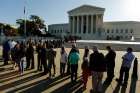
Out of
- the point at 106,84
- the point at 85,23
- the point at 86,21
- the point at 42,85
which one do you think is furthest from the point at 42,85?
the point at 85,23

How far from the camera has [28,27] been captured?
10938 centimetres

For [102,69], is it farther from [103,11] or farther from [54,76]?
[103,11]

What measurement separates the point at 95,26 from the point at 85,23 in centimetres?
633

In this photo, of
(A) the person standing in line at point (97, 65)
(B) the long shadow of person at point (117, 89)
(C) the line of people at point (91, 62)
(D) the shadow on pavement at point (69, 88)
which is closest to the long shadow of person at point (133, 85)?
(C) the line of people at point (91, 62)

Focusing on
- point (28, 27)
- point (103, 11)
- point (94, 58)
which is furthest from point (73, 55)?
point (103, 11)

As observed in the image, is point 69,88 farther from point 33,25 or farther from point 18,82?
point 33,25

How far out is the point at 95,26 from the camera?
4887 inches

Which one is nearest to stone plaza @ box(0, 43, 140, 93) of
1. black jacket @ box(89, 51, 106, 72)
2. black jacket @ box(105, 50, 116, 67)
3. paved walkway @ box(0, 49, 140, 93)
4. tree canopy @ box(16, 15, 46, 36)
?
paved walkway @ box(0, 49, 140, 93)

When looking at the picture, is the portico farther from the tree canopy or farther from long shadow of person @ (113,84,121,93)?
long shadow of person @ (113,84,121,93)

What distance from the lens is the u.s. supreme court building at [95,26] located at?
391ft

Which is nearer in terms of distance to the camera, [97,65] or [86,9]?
[97,65]

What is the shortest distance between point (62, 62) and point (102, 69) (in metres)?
4.49

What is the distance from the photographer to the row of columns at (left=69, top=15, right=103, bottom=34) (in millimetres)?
123250

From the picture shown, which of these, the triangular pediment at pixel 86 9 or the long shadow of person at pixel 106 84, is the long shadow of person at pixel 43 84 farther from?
the triangular pediment at pixel 86 9
